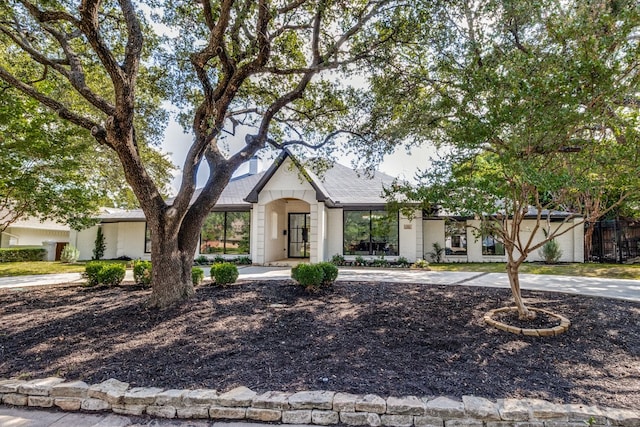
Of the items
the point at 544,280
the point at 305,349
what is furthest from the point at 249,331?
the point at 544,280

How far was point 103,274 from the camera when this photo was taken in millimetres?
8789

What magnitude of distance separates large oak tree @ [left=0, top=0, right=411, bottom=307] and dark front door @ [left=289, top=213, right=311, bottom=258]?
336 inches

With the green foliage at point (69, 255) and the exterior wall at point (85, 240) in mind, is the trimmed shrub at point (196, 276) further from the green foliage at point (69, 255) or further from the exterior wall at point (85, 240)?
the exterior wall at point (85, 240)

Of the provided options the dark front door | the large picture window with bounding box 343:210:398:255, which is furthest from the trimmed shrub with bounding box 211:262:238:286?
the dark front door

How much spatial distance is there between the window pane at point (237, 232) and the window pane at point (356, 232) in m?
4.83

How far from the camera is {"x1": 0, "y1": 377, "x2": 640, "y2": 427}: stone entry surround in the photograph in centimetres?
306

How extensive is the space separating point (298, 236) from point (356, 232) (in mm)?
3635

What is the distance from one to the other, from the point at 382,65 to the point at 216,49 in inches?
161

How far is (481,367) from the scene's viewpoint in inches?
162

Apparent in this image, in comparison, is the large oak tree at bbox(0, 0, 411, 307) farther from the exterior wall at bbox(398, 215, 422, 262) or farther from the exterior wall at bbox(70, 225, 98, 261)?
the exterior wall at bbox(70, 225, 98, 261)

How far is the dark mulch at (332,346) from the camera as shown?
147 inches

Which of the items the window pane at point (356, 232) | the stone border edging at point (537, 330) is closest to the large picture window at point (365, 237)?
the window pane at point (356, 232)

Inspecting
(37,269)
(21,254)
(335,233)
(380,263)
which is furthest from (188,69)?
(21,254)

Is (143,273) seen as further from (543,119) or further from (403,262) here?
(403,262)
